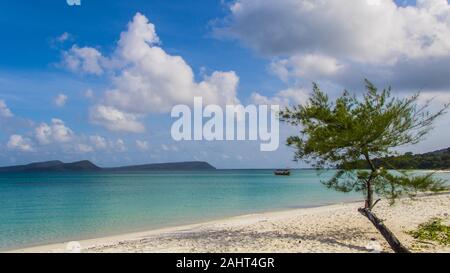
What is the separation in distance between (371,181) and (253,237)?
4.63 meters

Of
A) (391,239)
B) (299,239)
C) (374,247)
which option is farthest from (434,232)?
(299,239)

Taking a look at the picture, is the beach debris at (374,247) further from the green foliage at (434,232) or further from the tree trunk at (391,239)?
the green foliage at (434,232)

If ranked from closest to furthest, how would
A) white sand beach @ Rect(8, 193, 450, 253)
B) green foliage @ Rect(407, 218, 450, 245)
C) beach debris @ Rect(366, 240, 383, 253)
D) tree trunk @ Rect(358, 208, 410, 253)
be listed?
tree trunk @ Rect(358, 208, 410, 253) → beach debris @ Rect(366, 240, 383, 253) → white sand beach @ Rect(8, 193, 450, 253) → green foliage @ Rect(407, 218, 450, 245)

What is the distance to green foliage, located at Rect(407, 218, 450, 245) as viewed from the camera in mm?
13062

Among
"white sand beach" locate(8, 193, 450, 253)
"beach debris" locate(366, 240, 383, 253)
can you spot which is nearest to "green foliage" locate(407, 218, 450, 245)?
"white sand beach" locate(8, 193, 450, 253)

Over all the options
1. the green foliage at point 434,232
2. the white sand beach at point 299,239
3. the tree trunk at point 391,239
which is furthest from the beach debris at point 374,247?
the green foliage at point 434,232

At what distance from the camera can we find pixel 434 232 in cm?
1418

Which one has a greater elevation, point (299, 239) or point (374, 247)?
point (374, 247)

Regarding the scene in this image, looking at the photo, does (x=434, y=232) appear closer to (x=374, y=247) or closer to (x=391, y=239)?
(x=391, y=239)

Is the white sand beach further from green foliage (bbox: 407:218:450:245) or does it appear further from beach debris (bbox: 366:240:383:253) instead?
green foliage (bbox: 407:218:450:245)

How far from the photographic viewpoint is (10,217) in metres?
32.3
